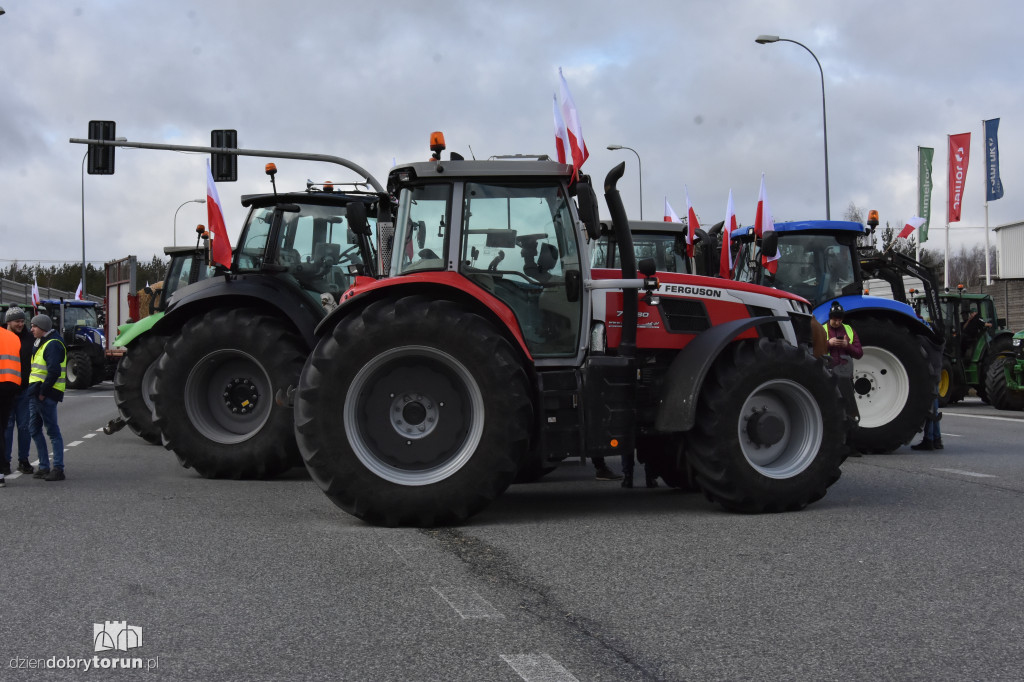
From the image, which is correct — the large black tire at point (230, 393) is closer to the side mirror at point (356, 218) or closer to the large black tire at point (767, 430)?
the side mirror at point (356, 218)

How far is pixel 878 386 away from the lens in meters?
13.9

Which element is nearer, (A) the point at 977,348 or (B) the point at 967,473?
(B) the point at 967,473

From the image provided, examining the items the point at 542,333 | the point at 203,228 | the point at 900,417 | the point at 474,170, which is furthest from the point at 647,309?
the point at 203,228

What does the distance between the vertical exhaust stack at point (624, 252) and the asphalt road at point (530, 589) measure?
1.32m

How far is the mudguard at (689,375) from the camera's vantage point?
8.23m

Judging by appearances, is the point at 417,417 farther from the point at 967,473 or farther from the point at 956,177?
the point at 956,177

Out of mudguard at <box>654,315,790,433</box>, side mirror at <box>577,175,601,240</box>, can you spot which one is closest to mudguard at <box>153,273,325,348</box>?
side mirror at <box>577,175,601,240</box>

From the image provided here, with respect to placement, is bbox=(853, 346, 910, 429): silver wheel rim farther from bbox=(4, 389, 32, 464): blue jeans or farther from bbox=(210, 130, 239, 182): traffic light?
bbox=(210, 130, 239, 182): traffic light

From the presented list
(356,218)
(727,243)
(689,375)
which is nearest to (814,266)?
(727,243)

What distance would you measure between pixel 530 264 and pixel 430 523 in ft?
6.62

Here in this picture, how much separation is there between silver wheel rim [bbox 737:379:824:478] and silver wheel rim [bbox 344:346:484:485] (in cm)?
207

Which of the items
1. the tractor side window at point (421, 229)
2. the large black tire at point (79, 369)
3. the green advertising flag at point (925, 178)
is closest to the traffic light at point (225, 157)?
the large black tire at point (79, 369)

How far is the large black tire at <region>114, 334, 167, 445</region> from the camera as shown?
14.2 meters

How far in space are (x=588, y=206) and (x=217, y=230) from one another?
5.53 meters
